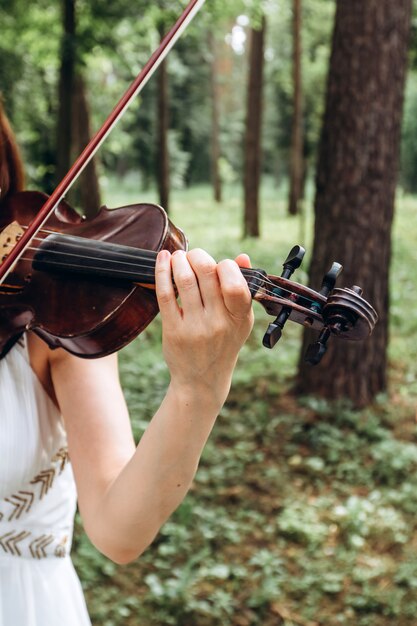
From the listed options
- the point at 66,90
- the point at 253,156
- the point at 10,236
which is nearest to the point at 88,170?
the point at 66,90

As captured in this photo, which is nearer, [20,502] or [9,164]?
[20,502]

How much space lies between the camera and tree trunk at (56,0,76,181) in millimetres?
6535

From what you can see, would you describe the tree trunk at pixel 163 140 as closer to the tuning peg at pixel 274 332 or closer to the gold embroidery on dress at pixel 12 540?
the gold embroidery on dress at pixel 12 540

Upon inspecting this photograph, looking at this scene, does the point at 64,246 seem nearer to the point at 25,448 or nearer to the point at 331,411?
the point at 25,448

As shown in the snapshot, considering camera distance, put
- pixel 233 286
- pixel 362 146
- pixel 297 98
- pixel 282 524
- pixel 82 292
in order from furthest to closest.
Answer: pixel 297 98 → pixel 362 146 → pixel 282 524 → pixel 82 292 → pixel 233 286

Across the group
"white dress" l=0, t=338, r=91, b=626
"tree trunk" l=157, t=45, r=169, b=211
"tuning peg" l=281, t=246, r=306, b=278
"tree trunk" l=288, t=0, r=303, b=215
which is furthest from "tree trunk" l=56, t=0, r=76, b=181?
"tree trunk" l=288, t=0, r=303, b=215

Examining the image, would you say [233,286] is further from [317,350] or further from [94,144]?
[94,144]

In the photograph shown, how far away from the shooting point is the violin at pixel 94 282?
112cm

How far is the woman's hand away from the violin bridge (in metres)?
0.55

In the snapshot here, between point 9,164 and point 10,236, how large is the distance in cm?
18

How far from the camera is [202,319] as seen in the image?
1.01 metres

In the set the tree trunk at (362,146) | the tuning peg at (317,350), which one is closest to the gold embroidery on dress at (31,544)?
the tuning peg at (317,350)

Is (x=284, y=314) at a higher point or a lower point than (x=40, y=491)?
higher

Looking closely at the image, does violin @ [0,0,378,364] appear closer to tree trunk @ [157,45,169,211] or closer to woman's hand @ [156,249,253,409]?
woman's hand @ [156,249,253,409]
